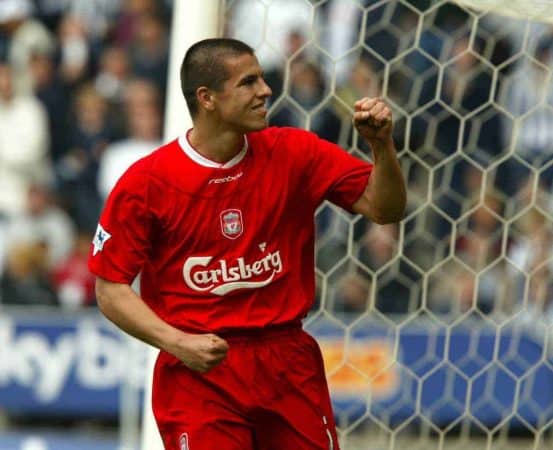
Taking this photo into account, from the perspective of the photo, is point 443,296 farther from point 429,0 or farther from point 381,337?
point 429,0

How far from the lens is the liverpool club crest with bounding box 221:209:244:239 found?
3701 millimetres

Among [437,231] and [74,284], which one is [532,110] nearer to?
[437,231]

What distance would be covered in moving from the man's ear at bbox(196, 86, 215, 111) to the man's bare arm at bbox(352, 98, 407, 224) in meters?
0.40

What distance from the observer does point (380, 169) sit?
361 centimetres

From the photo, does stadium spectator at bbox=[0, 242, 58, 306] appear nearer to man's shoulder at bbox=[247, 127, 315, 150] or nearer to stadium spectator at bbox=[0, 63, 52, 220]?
stadium spectator at bbox=[0, 63, 52, 220]

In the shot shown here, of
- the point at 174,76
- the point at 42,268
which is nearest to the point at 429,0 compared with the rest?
the point at 174,76

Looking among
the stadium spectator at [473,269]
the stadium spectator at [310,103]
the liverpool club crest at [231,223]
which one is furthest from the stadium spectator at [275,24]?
the liverpool club crest at [231,223]

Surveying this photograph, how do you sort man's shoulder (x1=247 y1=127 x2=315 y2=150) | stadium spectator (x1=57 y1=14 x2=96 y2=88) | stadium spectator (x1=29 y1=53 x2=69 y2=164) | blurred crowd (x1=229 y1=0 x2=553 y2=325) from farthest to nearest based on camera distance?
stadium spectator (x1=57 y1=14 x2=96 y2=88), stadium spectator (x1=29 y1=53 x2=69 y2=164), blurred crowd (x1=229 y1=0 x2=553 y2=325), man's shoulder (x1=247 y1=127 x2=315 y2=150)

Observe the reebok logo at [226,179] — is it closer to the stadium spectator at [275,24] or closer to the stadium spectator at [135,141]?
the stadium spectator at [275,24]


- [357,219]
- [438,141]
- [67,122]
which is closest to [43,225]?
[67,122]

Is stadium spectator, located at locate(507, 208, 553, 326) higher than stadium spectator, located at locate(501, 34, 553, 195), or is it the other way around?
stadium spectator, located at locate(501, 34, 553, 195)

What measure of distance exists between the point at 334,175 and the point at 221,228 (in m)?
0.33

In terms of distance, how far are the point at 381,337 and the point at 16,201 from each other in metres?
2.96

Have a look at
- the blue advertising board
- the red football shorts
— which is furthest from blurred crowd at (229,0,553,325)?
the red football shorts
